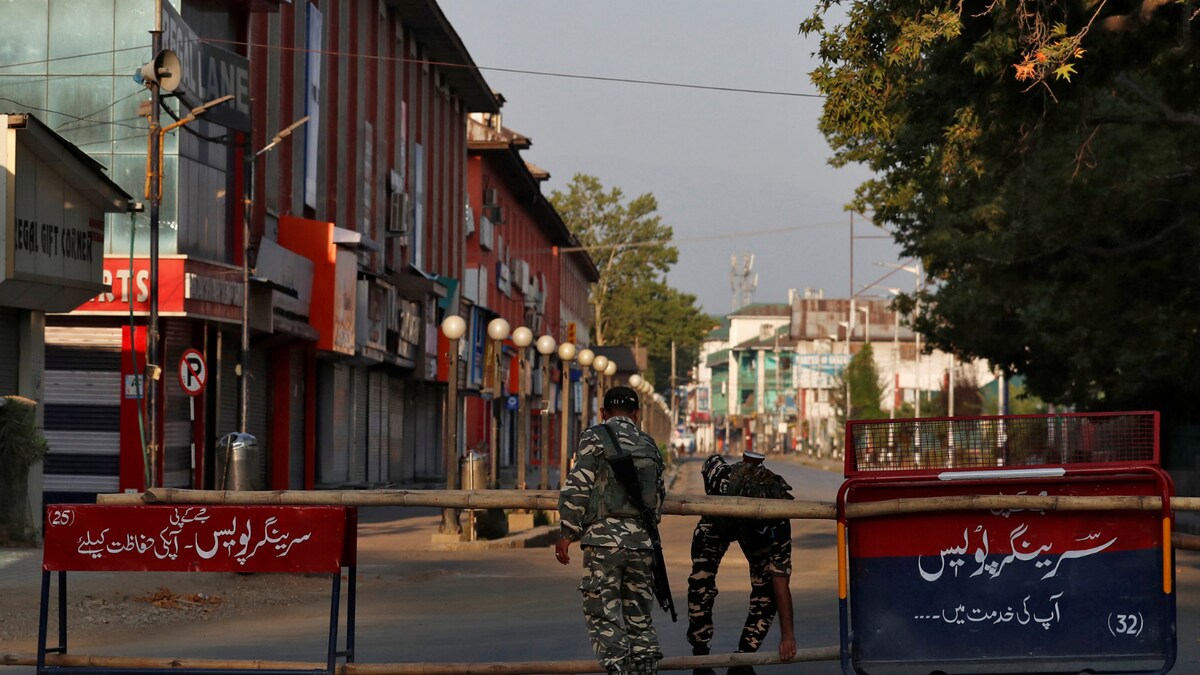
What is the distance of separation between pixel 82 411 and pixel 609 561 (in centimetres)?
2018

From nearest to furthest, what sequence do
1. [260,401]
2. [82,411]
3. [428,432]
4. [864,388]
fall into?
[82,411]
[260,401]
[428,432]
[864,388]

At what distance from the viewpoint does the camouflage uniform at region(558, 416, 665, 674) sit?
331 inches

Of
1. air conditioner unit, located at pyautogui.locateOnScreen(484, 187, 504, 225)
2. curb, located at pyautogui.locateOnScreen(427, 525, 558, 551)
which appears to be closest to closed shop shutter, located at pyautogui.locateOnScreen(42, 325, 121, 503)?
curb, located at pyautogui.locateOnScreen(427, 525, 558, 551)

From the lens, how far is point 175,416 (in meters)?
27.5

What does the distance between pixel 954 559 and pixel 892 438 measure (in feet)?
2.19

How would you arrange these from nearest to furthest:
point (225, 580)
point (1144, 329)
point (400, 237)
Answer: point (225, 580)
point (1144, 329)
point (400, 237)

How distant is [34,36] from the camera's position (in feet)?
87.6

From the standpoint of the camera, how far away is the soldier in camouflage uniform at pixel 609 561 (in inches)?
331

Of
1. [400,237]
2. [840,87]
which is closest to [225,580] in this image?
[840,87]

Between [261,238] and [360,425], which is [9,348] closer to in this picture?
[261,238]

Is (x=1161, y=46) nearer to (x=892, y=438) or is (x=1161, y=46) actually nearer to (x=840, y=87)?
(x=840, y=87)

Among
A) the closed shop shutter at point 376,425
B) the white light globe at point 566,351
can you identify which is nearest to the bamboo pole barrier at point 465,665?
the white light globe at point 566,351

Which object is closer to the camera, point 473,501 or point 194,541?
point 194,541

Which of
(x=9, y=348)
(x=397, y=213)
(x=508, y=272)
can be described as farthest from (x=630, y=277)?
(x=9, y=348)
